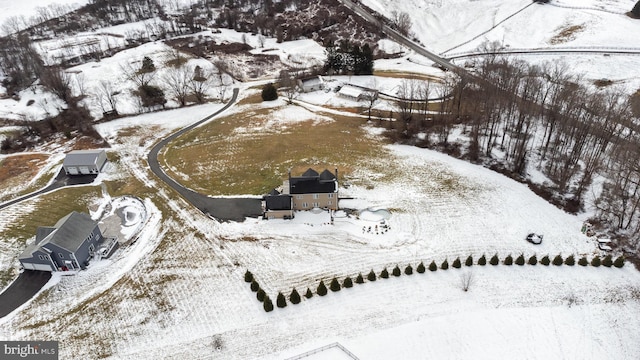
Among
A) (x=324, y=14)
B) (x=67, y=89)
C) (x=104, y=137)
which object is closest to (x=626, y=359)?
(x=104, y=137)

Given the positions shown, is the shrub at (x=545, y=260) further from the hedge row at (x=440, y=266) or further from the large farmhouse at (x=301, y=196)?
the large farmhouse at (x=301, y=196)

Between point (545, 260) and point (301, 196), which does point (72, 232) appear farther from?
point (545, 260)

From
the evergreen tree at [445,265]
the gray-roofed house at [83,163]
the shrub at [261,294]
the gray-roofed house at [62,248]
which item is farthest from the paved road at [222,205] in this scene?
the evergreen tree at [445,265]

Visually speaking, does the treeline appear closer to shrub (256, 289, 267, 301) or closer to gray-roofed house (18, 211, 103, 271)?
shrub (256, 289, 267, 301)

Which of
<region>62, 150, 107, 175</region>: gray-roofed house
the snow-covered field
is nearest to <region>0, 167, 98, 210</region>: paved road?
<region>62, 150, 107, 175</region>: gray-roofed house

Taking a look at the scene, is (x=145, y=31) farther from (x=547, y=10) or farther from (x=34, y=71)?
(x=547, y=10)

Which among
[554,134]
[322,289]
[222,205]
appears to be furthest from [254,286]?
[554,134]
